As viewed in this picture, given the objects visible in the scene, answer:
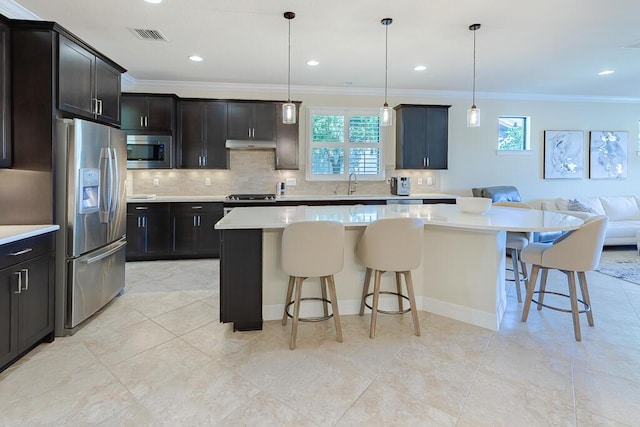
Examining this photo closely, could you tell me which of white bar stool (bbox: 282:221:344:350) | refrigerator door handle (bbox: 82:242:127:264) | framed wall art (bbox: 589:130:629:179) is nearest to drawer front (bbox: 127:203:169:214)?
refrigerator door handle (bbox: 82:242:127:264)

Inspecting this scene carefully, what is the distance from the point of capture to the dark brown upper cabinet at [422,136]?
5.62 meters

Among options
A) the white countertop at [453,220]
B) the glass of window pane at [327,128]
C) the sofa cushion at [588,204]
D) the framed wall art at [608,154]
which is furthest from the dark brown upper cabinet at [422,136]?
the framed wall art at [608,154]

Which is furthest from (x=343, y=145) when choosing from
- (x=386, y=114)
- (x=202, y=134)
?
(x=386, y=114)

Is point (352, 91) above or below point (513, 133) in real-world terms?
above

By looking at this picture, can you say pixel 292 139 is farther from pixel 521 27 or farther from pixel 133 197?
pixel 521 27

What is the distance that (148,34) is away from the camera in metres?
3.56

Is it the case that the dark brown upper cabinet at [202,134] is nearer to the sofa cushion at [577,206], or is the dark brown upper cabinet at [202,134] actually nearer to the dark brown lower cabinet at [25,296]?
the dark brown lower cabinet at [25,296]

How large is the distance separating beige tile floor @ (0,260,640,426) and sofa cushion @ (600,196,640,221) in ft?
12.5

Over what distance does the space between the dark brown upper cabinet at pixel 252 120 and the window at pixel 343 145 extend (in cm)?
67

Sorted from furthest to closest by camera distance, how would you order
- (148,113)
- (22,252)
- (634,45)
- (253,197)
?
1. (253,197)
2. (148,113)
3. (634,45)
4. (22,252)

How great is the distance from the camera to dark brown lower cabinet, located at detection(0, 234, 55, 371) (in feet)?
6.91

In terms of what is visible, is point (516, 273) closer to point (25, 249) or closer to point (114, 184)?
point (114, 184)

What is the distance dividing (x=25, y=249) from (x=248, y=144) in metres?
3.34

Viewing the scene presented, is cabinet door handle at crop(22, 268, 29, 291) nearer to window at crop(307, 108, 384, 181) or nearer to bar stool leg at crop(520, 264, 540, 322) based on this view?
bar stool leg at crop(520, 264, 540, 322)
